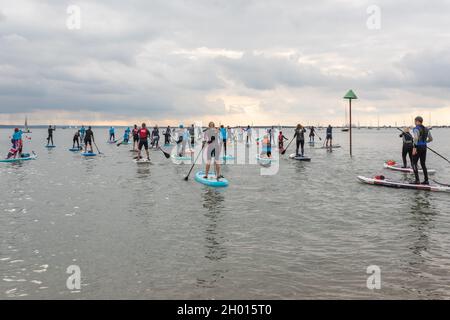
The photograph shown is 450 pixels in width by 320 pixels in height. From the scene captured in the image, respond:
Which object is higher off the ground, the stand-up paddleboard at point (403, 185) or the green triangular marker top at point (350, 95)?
the green triangular marker top at point (350, 95)

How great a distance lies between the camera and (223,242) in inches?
318

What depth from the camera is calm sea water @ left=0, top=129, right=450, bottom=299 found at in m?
5.80

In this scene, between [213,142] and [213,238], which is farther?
[213,142]

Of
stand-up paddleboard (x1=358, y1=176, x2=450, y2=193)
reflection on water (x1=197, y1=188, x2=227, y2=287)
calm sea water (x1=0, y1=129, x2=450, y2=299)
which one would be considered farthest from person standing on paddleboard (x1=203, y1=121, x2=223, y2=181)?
stand-up paddleboard (x1=358, y1=176, x2=450, y2=193)

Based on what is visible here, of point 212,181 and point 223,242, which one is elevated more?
point 212,181

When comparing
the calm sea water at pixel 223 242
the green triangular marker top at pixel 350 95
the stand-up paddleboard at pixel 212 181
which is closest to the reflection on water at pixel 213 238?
the calm sea water at pixel 223 242

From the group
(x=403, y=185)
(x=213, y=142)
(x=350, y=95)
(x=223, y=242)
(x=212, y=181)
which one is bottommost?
(x=223, y=242)

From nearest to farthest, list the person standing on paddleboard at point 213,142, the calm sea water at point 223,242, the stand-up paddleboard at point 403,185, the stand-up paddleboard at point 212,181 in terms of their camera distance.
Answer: the calm sea water at point 223,242 < the stand-up paddleboard at point 403,185 < the stand-up paddleboard at point 212,181 < the person standing on paddleboard at point 213,142

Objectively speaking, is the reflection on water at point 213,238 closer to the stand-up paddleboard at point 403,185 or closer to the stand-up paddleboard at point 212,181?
the stand-up paddleboard at point 212,181

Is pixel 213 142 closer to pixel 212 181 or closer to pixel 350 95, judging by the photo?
pixel 212 181

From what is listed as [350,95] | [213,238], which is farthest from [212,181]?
[350,95]

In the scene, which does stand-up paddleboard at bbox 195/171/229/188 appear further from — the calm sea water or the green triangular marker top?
the green triangular marker top

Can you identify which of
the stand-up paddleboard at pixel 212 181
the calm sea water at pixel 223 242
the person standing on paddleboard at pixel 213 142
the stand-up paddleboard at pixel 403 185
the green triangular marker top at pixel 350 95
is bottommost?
the calm sea water at pixel 223 242

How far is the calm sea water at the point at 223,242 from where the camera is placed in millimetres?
5805
